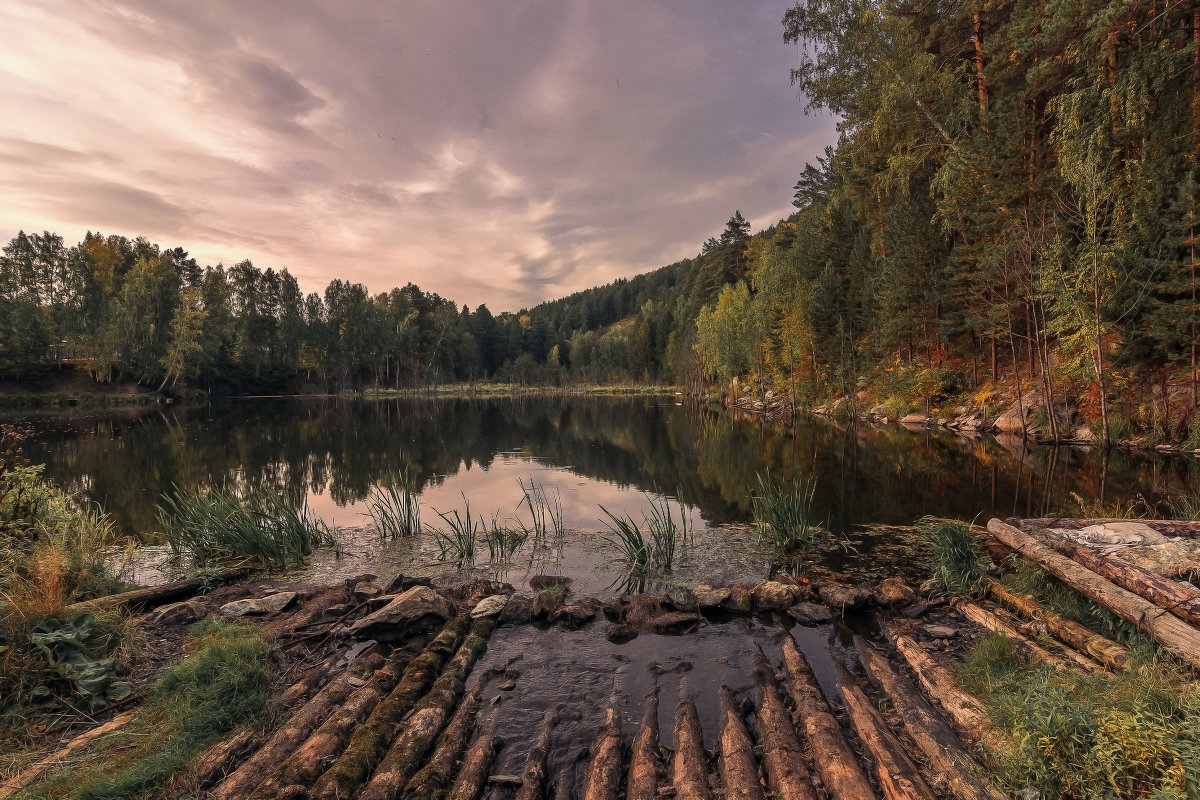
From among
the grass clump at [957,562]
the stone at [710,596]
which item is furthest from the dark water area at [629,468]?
the stone at [710,596]

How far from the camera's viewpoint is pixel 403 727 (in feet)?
16.6

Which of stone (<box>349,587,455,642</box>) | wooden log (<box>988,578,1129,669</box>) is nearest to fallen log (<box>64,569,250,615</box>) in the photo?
stone (<box>349,587,455,642</box>)

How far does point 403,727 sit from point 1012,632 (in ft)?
23.7

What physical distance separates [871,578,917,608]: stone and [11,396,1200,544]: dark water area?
14.7 feet

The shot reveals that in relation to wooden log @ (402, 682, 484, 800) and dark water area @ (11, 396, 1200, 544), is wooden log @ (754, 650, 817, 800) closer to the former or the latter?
wooden log @ (402, 682, 484, 800)

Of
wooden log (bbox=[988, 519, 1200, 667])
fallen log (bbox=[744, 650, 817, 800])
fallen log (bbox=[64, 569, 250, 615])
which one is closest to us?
fallen log (bbox=[744, 650, 817, 800])

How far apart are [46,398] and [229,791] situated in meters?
89.1

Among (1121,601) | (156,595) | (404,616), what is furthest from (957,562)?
(156,595)

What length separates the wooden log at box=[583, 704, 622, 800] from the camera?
422 centimetres

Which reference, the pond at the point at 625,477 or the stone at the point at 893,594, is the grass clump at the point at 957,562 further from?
the pond at the point at 625,477

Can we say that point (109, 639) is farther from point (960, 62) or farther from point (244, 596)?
point (960, 62)

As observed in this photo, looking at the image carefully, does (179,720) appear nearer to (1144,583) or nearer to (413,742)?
(413,742)

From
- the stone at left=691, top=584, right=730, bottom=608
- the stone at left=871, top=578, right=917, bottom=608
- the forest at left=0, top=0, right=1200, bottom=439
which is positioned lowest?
the stone at left=691, top=584, right=730, bottom=608

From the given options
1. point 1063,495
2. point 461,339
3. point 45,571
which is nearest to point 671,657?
point 45,571
